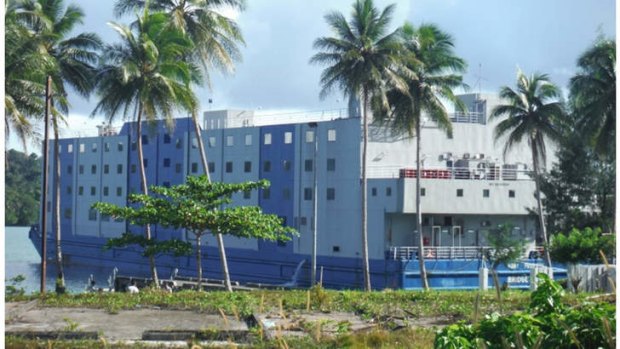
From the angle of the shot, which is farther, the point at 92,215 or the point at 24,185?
the point at 24,185

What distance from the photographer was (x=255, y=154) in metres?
36.9

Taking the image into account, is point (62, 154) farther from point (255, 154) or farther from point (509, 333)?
point (509, 333)

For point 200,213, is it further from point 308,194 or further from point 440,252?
point 440,252

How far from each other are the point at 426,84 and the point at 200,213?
13188 millimetres

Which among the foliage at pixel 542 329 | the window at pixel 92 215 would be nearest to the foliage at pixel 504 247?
the window at pixel 92 215

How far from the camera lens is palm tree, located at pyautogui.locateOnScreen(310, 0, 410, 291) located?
92.9 feet

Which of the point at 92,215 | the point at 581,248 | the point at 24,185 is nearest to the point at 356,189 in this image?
the point at 581,248

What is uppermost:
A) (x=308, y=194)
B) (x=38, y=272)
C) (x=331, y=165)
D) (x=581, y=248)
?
(x=331, y=165)

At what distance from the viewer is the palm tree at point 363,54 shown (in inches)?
1115

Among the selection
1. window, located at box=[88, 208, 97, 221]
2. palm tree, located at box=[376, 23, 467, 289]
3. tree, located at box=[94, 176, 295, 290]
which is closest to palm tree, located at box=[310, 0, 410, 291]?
palm tree, located at box=[376, 23, 467, 289]

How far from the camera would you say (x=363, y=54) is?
1120 inches

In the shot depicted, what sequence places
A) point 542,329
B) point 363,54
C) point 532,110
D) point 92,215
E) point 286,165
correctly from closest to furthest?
point 542,329 → point 363,54 → point 532,110 → point 286,165 → point 92,215

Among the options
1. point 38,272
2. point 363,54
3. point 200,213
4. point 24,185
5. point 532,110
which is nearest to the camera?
point 200,213

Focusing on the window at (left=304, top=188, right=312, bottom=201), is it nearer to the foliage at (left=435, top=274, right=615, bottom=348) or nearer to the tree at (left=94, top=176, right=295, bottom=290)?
the tree at (left=94, top=176, right=295, bottom=290)
